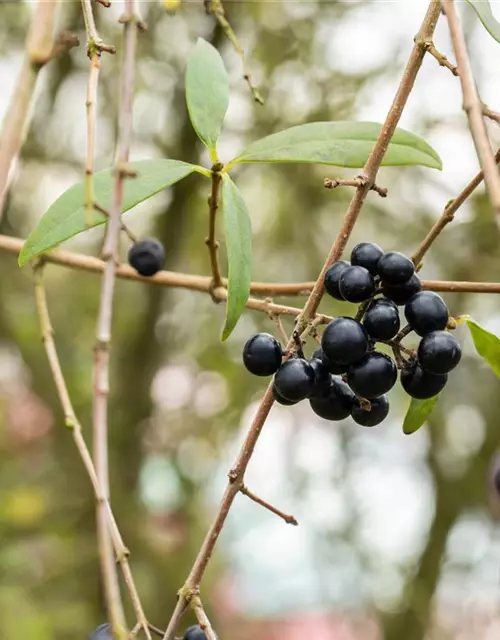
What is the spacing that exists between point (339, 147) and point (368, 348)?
0.70 feet

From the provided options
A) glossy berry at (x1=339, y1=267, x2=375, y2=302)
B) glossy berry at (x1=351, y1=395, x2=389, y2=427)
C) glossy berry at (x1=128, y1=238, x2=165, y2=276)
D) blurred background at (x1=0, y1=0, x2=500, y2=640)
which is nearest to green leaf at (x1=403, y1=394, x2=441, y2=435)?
glossy berry at (x1=351, y1=395, x2=389, y2=427)

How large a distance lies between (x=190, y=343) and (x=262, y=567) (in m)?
1.48

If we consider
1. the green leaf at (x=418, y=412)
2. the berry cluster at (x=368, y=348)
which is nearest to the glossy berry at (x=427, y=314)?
the berry cluster at (x=368, y=348)

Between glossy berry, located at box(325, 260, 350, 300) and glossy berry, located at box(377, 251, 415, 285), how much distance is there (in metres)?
0.03

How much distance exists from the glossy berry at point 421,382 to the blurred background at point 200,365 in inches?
55.7

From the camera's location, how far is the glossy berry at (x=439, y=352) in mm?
656

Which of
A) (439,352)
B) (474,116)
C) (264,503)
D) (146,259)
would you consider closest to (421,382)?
(439,352)

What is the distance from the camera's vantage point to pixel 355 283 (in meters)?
0.66

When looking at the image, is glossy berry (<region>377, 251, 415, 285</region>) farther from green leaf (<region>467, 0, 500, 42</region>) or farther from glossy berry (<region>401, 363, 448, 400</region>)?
green leaf (<region>467, 0, 500, 42</region>)

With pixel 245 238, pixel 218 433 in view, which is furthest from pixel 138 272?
pixel 218 433

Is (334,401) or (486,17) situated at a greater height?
(486,17)

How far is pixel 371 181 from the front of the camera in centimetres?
65

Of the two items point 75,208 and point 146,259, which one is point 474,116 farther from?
point 146,259

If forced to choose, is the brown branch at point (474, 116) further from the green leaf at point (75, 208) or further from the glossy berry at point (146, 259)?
the glossy berry at point (146, 259)
